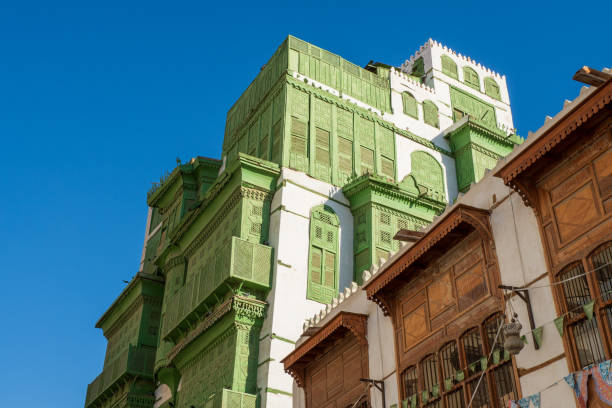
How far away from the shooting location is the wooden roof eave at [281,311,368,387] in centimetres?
1747

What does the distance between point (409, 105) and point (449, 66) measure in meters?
5.63

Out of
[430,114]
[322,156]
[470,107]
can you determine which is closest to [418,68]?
[470,107]

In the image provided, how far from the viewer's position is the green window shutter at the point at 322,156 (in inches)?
1140

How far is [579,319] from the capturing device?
11312mm

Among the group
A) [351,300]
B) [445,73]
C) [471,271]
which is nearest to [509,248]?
[471,271]

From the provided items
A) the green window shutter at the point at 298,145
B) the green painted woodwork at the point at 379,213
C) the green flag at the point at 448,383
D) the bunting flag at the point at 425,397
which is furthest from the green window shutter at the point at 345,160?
the green flag at the point at 448,383

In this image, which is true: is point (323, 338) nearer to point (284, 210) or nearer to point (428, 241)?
point (428, 241)

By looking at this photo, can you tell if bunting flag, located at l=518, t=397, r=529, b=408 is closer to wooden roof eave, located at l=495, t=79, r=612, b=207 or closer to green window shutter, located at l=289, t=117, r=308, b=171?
wooden roof eave, located at l=495, t=79, r=612, b=207

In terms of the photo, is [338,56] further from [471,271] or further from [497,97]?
[471,271]

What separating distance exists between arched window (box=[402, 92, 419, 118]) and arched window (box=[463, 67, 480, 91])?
5238 millimetres

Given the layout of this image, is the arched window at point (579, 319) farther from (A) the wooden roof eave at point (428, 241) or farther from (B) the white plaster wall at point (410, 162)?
(B) the white plaster wall at point (410, 162)

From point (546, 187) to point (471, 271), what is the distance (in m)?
2.59

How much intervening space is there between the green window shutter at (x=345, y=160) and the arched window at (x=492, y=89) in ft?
40.8

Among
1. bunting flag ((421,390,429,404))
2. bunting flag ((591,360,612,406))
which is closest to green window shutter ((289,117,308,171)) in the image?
bunting flag ((421,390,429,404))
